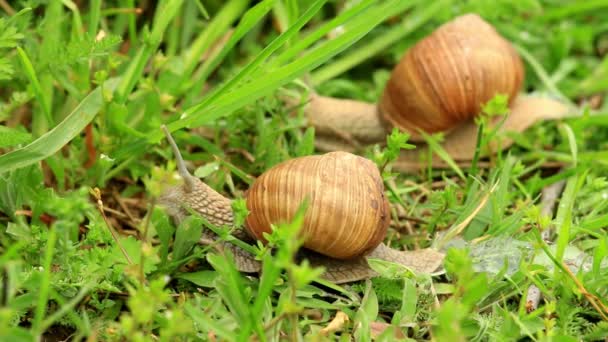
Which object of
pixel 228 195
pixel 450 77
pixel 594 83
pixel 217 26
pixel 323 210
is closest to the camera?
pixel 323 210

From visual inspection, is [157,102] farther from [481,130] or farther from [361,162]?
[481,130]

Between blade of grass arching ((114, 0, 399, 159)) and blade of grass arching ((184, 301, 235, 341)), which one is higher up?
blade of grass arching ((114, 0, 399, 159))

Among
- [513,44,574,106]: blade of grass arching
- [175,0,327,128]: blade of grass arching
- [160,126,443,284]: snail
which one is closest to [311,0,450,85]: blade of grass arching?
[513,44,574,106]: blade of grass arching

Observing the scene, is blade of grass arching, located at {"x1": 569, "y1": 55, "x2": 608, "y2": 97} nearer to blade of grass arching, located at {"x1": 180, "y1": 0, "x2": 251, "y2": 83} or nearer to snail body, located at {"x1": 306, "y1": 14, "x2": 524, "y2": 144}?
snail body, located at {"x1": 306, "y1": 14, "x2": 524, "y2": 144}

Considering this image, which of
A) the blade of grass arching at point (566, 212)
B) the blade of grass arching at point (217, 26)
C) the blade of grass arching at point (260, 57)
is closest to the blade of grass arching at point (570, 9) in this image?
the blade of grass arching at point (566, 212)

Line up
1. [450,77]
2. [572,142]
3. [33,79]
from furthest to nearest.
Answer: [450,77] → [572,142] → [33,79]

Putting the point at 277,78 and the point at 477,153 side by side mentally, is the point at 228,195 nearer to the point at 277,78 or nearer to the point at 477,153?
the point at 277,78

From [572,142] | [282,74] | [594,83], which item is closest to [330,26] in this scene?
[282,74]

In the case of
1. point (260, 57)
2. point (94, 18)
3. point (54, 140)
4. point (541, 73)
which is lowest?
point (541, 73)
